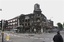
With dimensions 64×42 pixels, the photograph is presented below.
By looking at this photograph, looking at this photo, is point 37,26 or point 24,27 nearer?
point 37,26

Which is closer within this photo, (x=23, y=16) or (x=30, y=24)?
(x=30, y=24)

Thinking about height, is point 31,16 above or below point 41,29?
above

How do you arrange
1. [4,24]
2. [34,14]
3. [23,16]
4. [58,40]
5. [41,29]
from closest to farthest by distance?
[58,40] → [4,24] → [41,29] → [34,14] → [23,16]

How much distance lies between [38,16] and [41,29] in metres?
9.62

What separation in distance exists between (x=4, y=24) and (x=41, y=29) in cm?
9823

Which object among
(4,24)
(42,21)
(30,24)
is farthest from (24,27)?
(4,24)

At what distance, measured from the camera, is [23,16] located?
135625mm

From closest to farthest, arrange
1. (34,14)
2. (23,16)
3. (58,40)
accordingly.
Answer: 1. (58,40)
2. (34,14)
3. (23,16)

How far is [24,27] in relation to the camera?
127625 millimetres

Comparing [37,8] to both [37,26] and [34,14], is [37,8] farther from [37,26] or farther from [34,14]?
[37,26]

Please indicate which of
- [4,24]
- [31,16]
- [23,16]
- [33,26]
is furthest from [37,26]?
[4,24]

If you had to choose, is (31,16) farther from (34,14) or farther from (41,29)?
(41,29)

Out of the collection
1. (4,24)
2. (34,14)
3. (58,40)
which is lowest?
(58,40)

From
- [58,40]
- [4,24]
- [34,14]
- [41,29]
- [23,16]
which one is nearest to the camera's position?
[58,40]
